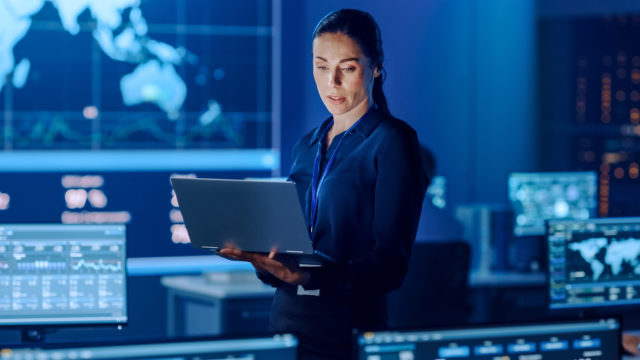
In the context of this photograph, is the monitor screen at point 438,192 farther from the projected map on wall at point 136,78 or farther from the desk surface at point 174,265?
the desk surface at point 174,265

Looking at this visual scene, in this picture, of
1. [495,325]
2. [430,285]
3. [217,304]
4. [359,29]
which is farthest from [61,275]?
[430,285]

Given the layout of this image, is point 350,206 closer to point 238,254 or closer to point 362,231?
point 362,231

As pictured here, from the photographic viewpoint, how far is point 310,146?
2482 millimetres

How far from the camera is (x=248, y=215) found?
212 cm

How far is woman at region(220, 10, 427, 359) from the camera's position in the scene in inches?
87.5

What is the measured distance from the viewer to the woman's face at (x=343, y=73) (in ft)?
7.90

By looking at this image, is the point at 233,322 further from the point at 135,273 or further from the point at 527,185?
the point at 527,185

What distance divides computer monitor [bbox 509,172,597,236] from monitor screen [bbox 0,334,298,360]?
3.99 meters

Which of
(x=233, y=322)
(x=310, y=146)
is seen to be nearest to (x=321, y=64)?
(x=310, y=146)

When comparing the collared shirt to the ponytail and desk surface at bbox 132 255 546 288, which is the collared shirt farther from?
desk surface at bbox 132 255 546 288

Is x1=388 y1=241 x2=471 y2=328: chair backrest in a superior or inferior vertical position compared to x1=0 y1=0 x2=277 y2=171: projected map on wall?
inferior


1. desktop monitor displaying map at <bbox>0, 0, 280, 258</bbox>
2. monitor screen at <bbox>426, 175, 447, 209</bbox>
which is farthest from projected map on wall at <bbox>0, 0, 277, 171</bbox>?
monitor screen at <bbox>426, 175, 447, 209</bbox>

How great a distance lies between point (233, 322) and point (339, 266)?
103 inches

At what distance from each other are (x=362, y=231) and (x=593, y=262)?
45.7 inches
